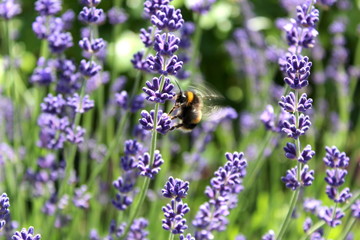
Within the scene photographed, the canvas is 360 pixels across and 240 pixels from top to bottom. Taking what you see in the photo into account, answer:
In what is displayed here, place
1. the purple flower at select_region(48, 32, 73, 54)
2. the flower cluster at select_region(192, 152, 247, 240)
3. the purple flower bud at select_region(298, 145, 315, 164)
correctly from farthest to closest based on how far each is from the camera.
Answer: the purple flower at select_region(48, 32, 73, 54)
the flower cluster at select_region(192, 152, 247, 240)
the purple flower bud at select_region(298, 145, 315, 164)

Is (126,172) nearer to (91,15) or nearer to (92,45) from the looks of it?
(92,45)

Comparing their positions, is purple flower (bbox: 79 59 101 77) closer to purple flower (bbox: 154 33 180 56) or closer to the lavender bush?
the lavender bush

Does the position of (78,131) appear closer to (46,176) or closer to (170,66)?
(46,176)

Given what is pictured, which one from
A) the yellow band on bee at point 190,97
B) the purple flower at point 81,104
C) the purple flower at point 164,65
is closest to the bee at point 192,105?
the yellow band on bee at point 190,97

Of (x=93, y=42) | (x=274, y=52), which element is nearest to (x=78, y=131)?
(x=93, y=42)

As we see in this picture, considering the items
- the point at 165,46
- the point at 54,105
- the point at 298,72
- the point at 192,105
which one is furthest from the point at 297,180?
the point at 54,105

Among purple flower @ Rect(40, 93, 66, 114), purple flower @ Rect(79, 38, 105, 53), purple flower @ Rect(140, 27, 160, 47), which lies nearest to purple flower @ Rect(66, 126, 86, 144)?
Result: purple flower @ Rect(40, 93, 66, 114)
